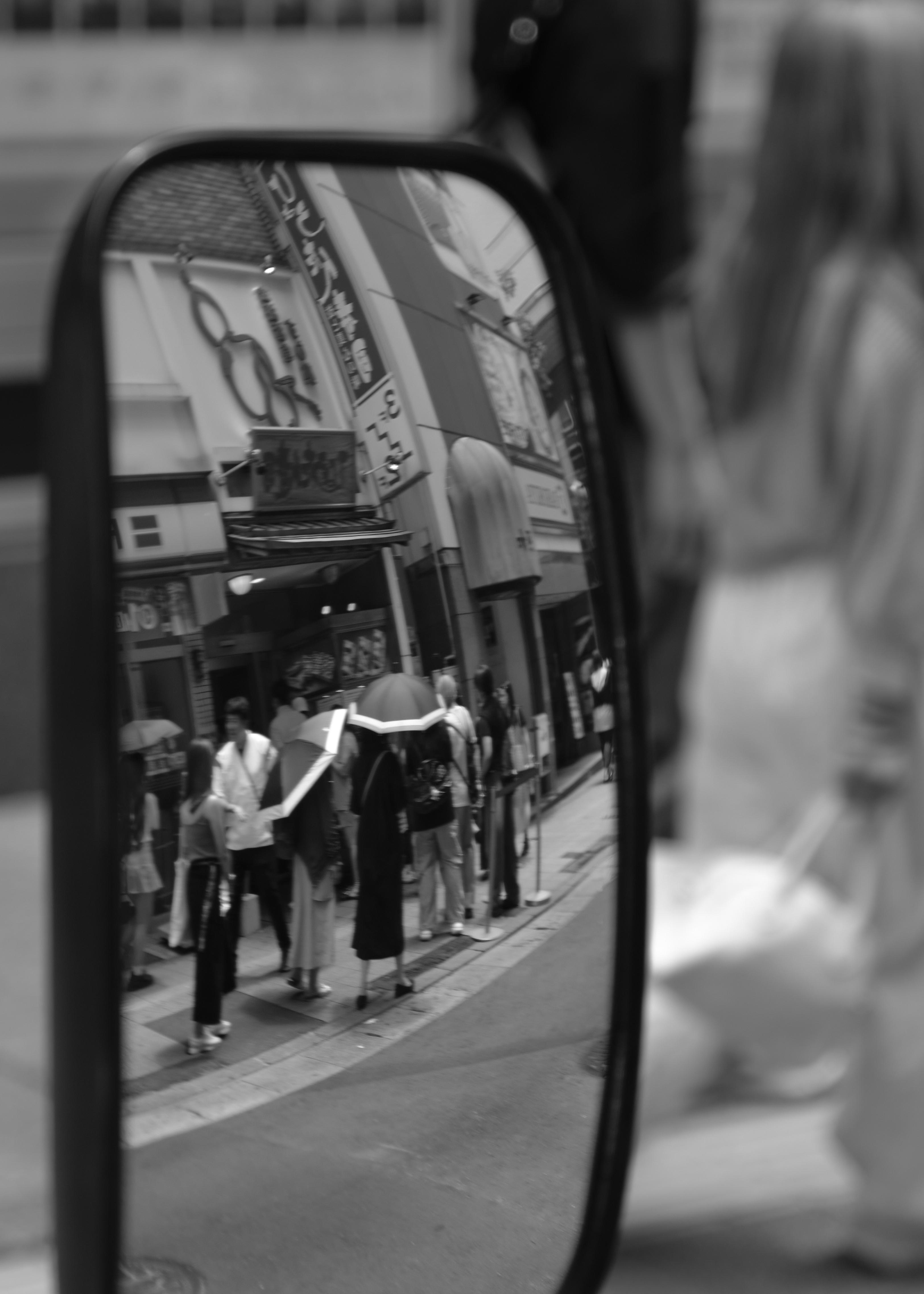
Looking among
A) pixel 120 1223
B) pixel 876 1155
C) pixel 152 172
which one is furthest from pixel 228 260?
pixel 876 1155

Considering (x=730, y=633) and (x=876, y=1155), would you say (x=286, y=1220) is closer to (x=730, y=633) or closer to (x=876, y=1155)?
(x=876, y=1155)

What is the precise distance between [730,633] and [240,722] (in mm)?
2351

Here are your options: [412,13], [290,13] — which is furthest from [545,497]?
[412,13]

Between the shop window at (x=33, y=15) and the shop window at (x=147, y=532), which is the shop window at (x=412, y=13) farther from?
the shop window at (x=147, y=532)

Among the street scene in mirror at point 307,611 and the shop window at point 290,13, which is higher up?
the shop window at point 290,13

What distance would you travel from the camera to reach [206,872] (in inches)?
30.0

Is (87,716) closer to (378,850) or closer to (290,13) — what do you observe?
(378,850)

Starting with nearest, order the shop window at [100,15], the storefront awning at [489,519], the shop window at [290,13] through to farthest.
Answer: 1. the storefront awning at [489,519]
2. the shop window at [100,15]
3. the shop window at [290,13]

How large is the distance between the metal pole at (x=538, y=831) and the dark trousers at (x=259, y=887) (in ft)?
0.55

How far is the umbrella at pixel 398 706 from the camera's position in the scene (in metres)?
0.79

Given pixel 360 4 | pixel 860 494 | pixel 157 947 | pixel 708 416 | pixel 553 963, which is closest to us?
pixel 157 947

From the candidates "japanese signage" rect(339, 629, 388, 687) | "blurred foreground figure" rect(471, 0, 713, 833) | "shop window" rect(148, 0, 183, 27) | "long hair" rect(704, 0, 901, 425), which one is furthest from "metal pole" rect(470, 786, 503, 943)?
"shop window" rect(148, 0, 183, 27)

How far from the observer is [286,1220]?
81 centimetres

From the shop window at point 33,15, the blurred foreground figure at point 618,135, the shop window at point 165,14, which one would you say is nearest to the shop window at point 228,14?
the shop window at point 165,14
